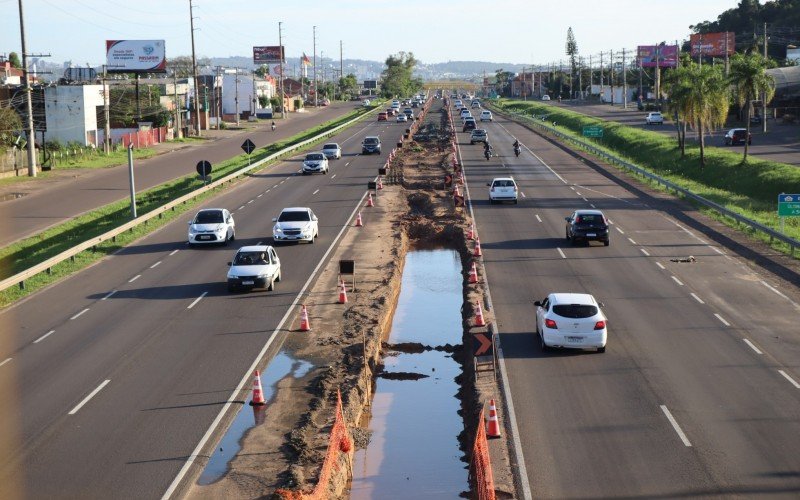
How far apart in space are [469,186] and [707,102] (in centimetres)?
1797

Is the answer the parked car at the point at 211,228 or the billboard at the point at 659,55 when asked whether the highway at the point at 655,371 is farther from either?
the billboard at the point at 659,55

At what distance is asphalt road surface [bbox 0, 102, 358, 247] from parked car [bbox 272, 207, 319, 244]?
38.9 feet

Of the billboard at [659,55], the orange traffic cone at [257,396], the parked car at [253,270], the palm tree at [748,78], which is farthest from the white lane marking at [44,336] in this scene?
the billboard at [659,55]

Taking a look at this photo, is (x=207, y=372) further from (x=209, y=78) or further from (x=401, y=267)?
(x=209, y=78)

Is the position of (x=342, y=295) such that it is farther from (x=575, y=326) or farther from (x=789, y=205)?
(x=789, y=205)

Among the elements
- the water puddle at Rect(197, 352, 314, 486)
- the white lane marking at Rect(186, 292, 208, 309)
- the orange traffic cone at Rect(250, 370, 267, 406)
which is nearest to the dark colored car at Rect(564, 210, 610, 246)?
the white lane marking at Rect(186, 292, 208, 309)

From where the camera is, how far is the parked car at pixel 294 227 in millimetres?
40938

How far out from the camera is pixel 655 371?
22.5m

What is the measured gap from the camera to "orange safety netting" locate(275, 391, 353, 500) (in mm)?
15480

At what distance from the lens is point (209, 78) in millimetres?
152625

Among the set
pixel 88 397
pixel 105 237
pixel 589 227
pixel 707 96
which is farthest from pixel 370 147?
pixel 88 397

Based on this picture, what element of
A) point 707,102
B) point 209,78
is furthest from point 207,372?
point 209,78

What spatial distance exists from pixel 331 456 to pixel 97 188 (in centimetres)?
5113

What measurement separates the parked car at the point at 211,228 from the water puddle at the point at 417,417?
932cm
